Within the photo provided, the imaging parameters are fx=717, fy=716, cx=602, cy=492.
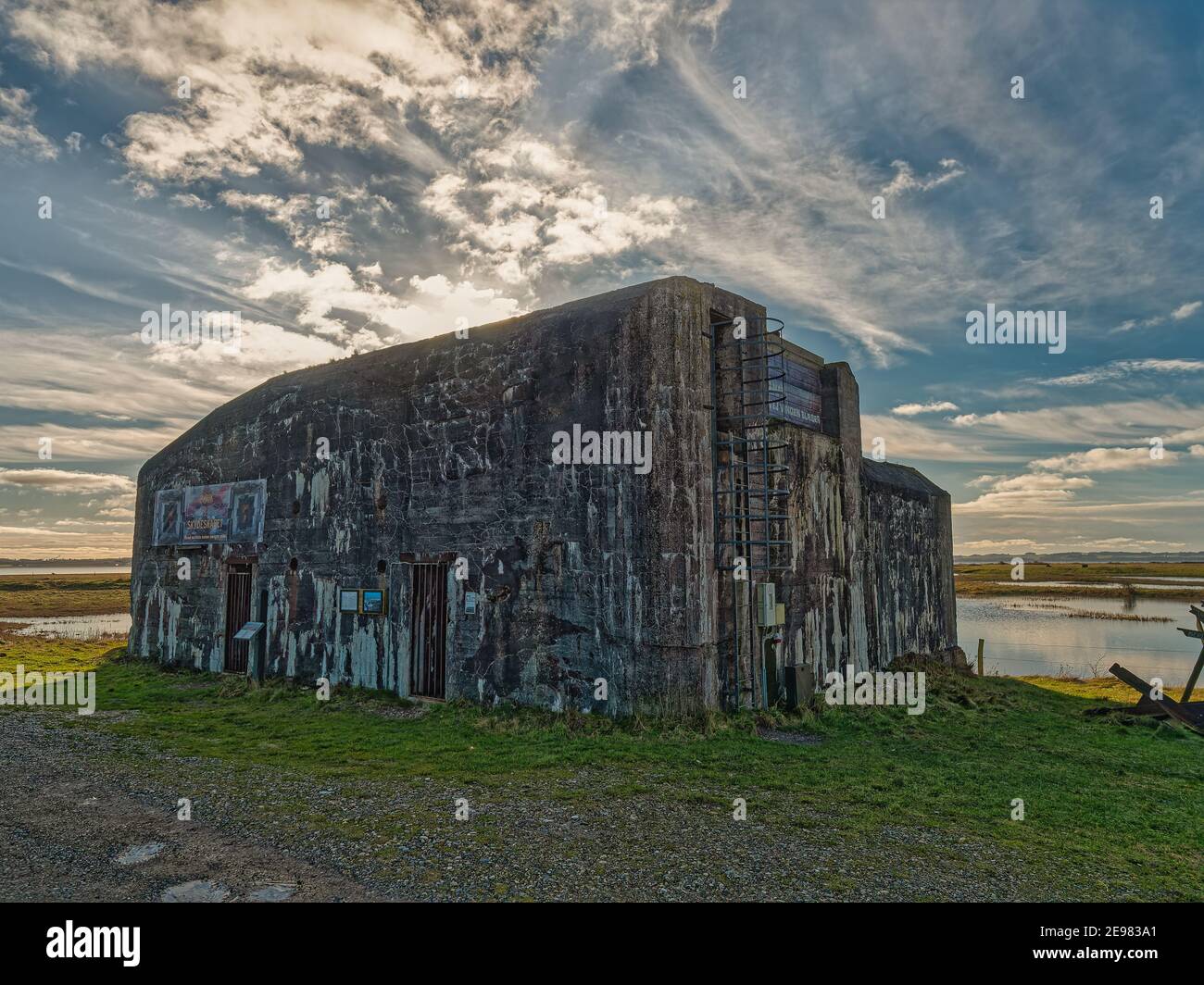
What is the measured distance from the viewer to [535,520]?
37.9 ft

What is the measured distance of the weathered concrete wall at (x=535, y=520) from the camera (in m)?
10.4

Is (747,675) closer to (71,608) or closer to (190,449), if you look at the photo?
(190,449)

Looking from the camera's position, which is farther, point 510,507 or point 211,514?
point 211,514

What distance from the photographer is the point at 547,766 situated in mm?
8523

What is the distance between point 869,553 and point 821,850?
10.6m

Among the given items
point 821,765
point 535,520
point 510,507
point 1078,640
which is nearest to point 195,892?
point 821,765

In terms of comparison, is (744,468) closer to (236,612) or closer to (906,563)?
(906,563)

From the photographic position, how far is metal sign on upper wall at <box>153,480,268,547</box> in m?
16.4

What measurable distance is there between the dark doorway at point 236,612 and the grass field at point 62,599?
34.2 metres

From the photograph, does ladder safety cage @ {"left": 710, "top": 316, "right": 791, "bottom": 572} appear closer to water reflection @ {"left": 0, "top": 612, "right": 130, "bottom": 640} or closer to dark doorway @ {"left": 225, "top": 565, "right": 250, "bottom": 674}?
dark doorway @ {"left": 225, "top": 565, "right": 250, "bottom": 674}

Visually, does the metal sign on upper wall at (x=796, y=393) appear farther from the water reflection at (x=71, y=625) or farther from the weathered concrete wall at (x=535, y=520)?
the water reflection at (x=71, y=625)

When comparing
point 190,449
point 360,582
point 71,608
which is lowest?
point 71,608

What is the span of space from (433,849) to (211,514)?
14461 millimetres

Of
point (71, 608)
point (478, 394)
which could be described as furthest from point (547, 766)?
point (71, 608)
